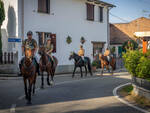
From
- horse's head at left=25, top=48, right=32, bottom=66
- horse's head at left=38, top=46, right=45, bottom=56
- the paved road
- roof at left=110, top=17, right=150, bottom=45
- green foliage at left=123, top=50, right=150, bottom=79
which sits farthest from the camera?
roof at left=110, top=17, right=150, bottom=45

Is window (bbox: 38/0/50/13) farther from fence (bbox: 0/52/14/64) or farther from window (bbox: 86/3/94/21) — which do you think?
window (bbox: 86/3/94/21)

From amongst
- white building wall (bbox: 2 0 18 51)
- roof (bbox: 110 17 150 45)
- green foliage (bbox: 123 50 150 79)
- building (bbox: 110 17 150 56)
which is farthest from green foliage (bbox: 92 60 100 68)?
roof (bbox: 110 17 150 45)

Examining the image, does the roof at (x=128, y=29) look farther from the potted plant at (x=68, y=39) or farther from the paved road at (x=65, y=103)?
the paved road at (x=65, y=103)

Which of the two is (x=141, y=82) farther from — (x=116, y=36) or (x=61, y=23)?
(x=116, y=36)

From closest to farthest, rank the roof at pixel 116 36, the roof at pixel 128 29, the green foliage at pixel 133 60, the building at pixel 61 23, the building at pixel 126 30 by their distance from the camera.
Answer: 1. the green foliage at pixel 133 60
2. the building at pixel 61 23
3. the roof at pixel 116 36
4. the building at pixel 126 30
5. the roof at pixel 128 29

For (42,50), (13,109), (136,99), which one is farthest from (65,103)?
(42,50)

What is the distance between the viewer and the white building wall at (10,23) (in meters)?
19.9

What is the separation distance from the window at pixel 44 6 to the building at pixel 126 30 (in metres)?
32.2

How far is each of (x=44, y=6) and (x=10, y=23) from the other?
3.46 meters

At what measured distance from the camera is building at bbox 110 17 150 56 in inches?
2090

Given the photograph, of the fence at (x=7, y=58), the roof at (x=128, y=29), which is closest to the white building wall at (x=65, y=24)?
the fence at (x=7, y=58)

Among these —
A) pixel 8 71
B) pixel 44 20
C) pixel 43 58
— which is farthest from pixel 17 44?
pixel 43 58

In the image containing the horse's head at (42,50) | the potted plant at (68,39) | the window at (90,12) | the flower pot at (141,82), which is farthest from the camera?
the window at (90,12)

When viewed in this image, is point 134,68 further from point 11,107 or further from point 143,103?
point 11,107
